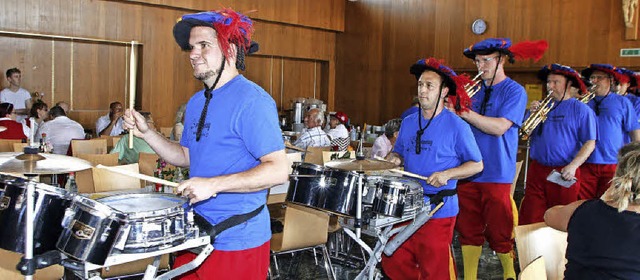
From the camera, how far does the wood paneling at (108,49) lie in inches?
400

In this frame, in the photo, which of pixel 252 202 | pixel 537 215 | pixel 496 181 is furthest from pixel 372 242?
pixel 252 202

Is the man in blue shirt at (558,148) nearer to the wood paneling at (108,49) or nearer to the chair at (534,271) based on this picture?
the chair at (534,271)

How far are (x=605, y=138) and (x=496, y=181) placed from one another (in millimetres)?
2292

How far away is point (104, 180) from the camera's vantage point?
4.71 meters

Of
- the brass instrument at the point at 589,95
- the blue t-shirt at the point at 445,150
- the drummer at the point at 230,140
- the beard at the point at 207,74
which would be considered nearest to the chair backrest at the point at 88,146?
the blue t-shirt at the point at 445,150

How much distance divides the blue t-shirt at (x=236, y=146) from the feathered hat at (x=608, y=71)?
16.9 ft

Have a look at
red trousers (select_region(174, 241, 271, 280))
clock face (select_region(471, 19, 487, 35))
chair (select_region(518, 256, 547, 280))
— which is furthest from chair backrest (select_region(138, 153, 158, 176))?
clock face (select_region(471, 19, 487, 35))

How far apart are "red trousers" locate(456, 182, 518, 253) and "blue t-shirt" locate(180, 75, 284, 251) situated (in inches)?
93.2

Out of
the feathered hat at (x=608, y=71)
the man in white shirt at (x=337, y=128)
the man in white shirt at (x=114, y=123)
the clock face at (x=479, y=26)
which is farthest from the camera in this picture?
the clock face at (x=479, y=26)

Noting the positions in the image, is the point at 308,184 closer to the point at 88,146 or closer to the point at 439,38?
the point at 88,146

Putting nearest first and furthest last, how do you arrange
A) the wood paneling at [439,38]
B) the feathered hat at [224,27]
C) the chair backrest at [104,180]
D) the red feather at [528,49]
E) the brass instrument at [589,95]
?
the feathered hat at [224,27]
the chair backrest at [104,180]
the red feather at [528,49]
the brass instrument at [589,95]
the wood paneling at [439,38]

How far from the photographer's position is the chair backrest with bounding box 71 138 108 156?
694cm

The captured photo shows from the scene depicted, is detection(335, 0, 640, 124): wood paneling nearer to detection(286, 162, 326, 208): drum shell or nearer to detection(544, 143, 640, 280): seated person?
detection(286, 162, 326, 208): drum shell

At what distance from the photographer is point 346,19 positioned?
14.5 m
